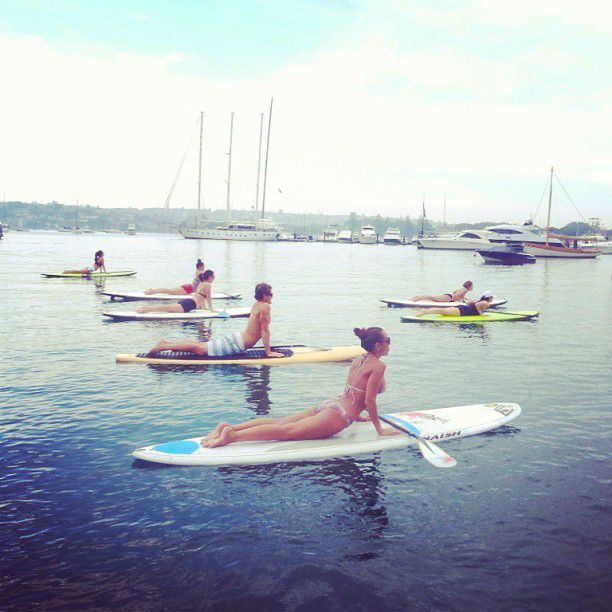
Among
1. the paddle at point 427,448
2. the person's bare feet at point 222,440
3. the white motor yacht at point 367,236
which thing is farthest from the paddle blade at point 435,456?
the white motor yacht at point 367,236

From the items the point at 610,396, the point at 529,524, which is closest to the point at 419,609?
the point at 529,524

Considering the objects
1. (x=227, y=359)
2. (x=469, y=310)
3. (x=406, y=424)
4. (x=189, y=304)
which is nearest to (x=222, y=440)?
(x=406, y=424)

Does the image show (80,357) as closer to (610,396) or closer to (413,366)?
(413,366)

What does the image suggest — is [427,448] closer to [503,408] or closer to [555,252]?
[503,408]

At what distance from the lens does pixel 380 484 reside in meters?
8.06

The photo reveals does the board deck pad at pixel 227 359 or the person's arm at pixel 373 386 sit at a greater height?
the person's arm at pixel 373 386

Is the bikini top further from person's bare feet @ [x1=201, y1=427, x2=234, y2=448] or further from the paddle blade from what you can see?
person's bare feet @ [x1=201, y1=427, x2=234, y2=448]

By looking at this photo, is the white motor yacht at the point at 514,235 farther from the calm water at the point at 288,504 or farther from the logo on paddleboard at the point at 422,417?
the logo on paddleboard at the point at 422,417

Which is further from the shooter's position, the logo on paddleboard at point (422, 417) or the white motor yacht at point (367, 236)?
the white motor yacht at point (367, 236)

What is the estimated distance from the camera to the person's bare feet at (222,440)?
27.8ft

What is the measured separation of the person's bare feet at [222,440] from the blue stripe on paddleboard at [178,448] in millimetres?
156

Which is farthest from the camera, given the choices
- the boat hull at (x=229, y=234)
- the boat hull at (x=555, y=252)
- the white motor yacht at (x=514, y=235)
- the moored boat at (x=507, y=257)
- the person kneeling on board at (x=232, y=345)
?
the boat hull at (x=229, y=234)

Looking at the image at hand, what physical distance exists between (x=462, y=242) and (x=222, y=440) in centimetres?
11121

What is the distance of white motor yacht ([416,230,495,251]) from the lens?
10599cm
